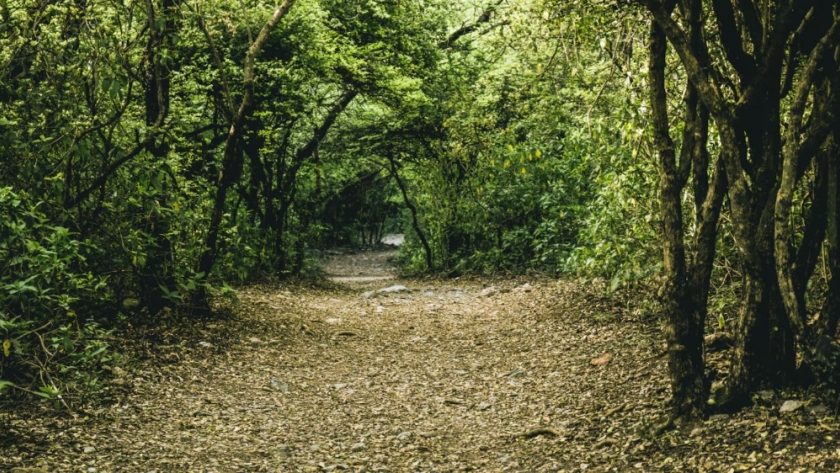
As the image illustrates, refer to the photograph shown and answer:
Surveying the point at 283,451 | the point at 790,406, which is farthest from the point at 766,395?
the point at 283,451

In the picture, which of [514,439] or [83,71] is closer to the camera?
[514,439]

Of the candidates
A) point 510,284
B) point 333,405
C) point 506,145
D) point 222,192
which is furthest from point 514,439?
point 506,145

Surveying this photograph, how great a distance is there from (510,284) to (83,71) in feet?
33.8

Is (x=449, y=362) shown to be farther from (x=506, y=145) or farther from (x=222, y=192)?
(x=506, y=145)

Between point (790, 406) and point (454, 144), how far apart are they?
38.2 feet

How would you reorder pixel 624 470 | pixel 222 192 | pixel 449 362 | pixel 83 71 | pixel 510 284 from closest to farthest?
pixel 624 470 < pixel 83 71 < pixel 449 362 < pixel 222 192 < pixel 510 284

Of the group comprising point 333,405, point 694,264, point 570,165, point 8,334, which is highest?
point 570,165

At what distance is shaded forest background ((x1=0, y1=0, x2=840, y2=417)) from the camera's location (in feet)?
15.4

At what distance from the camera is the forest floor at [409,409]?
4797mm

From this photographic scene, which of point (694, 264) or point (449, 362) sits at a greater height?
point (694, 264)

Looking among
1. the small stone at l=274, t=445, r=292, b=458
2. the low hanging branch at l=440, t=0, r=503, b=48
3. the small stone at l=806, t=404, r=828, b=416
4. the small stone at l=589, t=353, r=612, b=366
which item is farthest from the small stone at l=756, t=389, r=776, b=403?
the low hanging branch at l=440, t=0, r=503, b=48

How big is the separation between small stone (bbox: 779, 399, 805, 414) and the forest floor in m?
0.03

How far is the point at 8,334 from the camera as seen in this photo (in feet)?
17.5

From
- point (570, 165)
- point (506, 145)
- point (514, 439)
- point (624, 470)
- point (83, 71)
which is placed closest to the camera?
point (624, 470)
